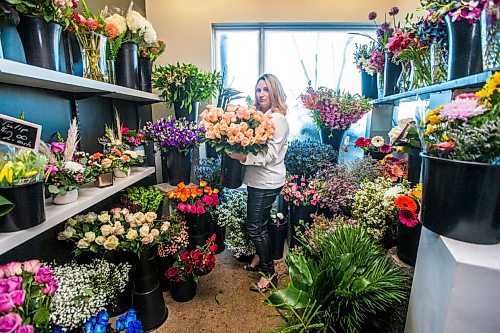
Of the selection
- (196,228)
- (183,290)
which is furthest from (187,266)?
(196,228)

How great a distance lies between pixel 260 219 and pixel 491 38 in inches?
63.3

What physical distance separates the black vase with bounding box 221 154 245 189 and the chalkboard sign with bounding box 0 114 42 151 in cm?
115

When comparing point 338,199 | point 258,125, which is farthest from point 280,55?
point 338,199

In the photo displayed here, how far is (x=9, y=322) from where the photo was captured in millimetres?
705

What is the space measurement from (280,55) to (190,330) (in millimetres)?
2763

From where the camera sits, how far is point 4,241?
0.84m

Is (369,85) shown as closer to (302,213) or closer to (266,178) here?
(302,213)

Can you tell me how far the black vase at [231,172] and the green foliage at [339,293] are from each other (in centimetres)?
88

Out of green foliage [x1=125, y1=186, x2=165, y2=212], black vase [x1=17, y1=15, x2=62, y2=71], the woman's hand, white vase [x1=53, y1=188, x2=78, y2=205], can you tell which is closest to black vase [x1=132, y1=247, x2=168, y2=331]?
green foliage [x1=125, y1=186, x2=165, y2=212]

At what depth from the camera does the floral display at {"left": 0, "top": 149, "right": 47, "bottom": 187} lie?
0.85 meters

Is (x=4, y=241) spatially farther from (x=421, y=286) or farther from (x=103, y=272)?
(x=421, y=286)

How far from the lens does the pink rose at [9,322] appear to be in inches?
27.4

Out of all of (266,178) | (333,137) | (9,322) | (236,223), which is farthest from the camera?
(333,137)

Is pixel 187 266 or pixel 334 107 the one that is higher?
pixel 334 107
